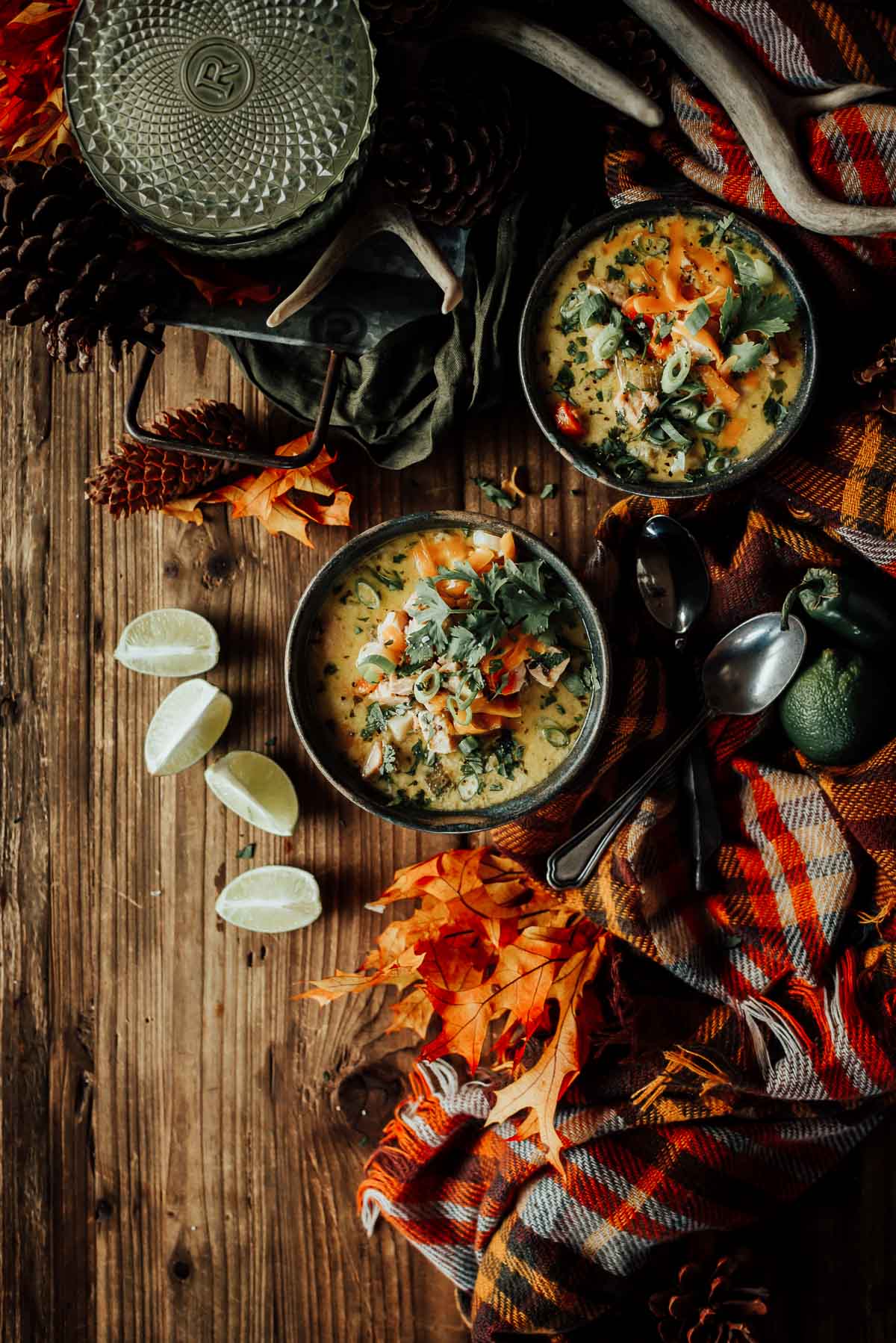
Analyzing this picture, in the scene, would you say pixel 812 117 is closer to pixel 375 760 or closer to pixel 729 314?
pixel 729 314

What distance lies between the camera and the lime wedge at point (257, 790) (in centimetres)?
156

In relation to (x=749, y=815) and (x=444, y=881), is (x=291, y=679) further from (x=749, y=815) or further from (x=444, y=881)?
(x=749, y=815)

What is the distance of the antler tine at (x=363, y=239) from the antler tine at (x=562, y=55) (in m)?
0.21

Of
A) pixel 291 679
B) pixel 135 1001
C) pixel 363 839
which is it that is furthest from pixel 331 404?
pixel 135 1001

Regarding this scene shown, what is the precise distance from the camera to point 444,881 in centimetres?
149

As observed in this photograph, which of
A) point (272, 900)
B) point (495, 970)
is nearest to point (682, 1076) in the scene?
point (495, 970)

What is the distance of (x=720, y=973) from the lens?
A: 147 centimetres

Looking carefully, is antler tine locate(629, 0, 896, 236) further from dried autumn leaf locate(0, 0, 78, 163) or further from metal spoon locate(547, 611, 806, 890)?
dried autumn leaf locate(0, 0, 78, 163)

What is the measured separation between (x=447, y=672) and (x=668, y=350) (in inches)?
19.1

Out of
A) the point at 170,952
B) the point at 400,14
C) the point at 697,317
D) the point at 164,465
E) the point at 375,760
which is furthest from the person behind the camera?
the point at 170,952

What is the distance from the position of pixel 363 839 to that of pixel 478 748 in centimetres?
30

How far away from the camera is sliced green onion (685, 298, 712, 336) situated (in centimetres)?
128

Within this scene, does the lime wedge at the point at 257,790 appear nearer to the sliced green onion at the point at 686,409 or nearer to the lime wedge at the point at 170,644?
the lime wedge at the point at 170,644

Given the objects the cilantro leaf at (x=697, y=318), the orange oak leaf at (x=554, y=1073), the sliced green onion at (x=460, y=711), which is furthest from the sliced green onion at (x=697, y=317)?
the orange oak leaf at (x=554, y=1073)
